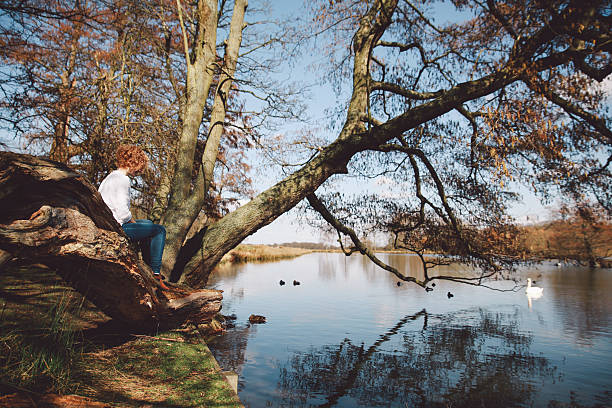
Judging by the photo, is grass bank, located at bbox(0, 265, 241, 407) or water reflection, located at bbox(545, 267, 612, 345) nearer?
grass bank, located at bbox(0, 265, 241, 407)

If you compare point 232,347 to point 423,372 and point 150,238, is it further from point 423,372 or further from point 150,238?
point 150,238

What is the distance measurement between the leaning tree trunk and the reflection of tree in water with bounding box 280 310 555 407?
10.7 ft

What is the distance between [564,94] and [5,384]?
7.46 metres

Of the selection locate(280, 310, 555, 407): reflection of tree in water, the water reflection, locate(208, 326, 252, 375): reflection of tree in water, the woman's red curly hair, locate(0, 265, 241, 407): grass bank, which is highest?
the woman's red curly hair

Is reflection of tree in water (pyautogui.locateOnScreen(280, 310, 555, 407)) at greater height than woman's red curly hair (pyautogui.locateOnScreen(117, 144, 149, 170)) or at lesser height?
lesser

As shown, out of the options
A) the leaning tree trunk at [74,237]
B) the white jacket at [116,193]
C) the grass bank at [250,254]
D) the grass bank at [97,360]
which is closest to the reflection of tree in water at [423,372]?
the grass bank at [97,360]

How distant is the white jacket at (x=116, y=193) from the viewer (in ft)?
12.1

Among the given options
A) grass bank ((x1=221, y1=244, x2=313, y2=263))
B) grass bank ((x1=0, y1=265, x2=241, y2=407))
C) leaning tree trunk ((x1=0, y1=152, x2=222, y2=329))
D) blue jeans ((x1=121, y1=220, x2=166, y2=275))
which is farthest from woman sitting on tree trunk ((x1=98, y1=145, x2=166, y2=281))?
grass bank ((x1=221, y1=244, x2=313, y2=263))

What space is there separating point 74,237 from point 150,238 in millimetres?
1596

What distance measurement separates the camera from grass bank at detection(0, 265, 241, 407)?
2.49m

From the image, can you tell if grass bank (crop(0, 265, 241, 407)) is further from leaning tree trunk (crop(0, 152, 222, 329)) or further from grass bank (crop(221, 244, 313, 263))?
grass bank (crop(221, 244, 313, 263))

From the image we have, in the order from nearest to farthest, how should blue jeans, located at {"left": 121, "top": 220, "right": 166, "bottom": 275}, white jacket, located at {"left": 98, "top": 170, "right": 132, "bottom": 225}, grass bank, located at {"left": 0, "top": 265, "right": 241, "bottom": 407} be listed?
1. grass bank, located at {"left": 0, "top": 265, "right": 241, "bottom": 407}
2. white jacket, located at {"left": 98, "top": 170, "right": 132, "bottom": 225}
3. blue jeans, located at {"left": 121, "top": 220, "right": 166, "bottom": 275}

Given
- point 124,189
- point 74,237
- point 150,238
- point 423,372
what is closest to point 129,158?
point 124,189

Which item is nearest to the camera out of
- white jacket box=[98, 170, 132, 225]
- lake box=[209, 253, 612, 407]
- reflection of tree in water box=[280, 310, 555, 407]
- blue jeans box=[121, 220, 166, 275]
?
white jacket box=[98, 170, 132, 225]
